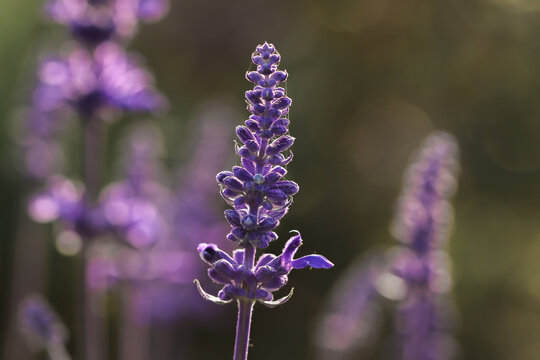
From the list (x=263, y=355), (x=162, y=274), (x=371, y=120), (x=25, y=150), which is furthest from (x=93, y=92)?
(x=371, y=120)

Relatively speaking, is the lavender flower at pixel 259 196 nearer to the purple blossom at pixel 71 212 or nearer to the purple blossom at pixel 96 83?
the purple blossom at pixel 71 212

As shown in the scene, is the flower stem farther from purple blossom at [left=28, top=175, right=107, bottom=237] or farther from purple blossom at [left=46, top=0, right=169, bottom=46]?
purple blossom at [left=46, top=0, right=169, bottom=46]

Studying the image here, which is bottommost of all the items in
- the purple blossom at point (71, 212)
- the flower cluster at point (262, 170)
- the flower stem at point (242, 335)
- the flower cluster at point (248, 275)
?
the flower stem at point (242, 335)

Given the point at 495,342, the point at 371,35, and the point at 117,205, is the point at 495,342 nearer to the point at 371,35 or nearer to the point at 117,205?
the point at 117,205

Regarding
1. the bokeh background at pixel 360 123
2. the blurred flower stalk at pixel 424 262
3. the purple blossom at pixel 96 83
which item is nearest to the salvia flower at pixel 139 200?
the purple blossom at pixel 96 83

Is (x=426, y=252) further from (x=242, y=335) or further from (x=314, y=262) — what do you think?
(x=242, y=335)

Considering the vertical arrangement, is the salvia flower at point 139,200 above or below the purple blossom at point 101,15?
below
